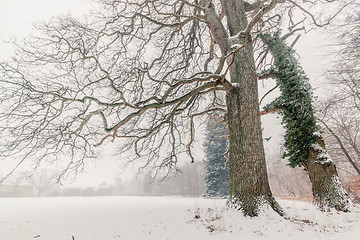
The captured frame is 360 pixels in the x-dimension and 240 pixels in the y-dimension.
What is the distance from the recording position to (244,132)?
3.50m

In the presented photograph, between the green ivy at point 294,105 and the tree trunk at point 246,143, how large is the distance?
154 cm

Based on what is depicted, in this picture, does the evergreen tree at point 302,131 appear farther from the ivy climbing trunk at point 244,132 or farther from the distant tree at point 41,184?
the distant tree at point 41,184

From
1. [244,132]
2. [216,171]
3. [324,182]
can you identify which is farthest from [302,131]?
[216,171]

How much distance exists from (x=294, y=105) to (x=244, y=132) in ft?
7.32

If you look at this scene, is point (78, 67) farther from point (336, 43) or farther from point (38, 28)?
point (336, 43)

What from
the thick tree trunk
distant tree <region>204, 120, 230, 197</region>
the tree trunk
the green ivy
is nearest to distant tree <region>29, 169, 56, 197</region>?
distant tree <region>204, 120, 230, 197</region>

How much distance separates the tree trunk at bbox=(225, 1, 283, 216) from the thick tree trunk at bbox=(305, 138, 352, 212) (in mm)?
1523

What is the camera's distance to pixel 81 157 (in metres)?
4.47

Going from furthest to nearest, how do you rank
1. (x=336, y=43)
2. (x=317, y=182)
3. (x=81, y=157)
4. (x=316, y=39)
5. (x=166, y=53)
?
(x=166, y=53)
(x=316, y=39)
(x=336, y=43)
(x=81, y=157)
(x=317, y=182)

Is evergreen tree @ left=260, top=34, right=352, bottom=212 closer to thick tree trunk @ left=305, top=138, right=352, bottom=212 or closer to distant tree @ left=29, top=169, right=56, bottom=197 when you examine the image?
thick tree trunk @ left=305, top=138, right=352, bottom=212

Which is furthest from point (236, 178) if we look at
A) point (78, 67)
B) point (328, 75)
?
point (328, 75)

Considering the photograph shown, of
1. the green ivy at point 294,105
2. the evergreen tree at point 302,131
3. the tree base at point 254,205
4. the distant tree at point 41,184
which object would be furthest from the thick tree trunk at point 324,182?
the distant tree at point 41,184

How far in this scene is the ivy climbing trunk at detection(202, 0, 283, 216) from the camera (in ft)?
9.97

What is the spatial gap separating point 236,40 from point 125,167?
5127 mm
